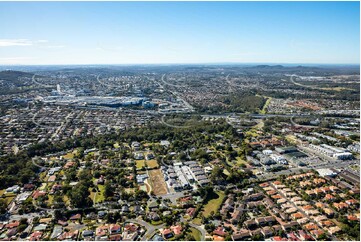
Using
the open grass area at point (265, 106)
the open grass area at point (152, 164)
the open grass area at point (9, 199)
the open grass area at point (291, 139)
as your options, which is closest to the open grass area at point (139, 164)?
the open grass area at point (152, 164)

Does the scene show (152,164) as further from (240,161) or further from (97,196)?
(240,161)

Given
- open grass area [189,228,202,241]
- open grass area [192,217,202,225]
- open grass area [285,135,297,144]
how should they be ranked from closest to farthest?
open grass area [189,228,202,241]
open grass area [192,217,202,225]
open grass area [285,135,297,144]

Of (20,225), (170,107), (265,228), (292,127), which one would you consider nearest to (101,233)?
(20,225)

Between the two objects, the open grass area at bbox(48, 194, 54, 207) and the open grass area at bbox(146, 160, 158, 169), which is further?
the open grass area at bbox(146, 160, 158, 169)

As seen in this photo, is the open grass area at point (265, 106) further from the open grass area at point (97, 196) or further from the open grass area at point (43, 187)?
the open grass area at point (43, 187)

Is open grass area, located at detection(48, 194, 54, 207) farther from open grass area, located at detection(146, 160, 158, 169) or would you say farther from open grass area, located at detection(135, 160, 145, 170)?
open grass area, located at detection(146, 160, 158, 169)

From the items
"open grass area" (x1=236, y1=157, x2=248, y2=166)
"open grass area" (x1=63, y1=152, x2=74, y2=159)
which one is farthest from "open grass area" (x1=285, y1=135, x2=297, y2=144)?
"open grass area" (x1=63, y1=152, x2=74, y2=159)
